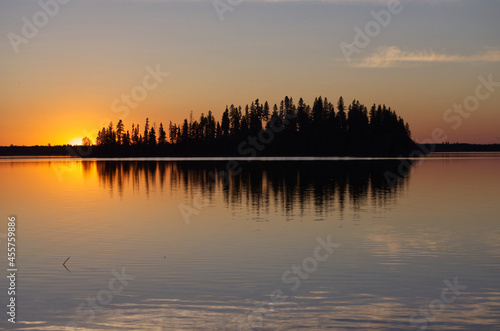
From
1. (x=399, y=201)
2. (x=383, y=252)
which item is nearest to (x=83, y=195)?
(x=399, y=201)

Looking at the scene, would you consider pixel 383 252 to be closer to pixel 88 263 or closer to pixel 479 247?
pixel 479 247

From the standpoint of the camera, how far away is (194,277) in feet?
73.2

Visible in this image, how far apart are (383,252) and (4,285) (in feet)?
50.4

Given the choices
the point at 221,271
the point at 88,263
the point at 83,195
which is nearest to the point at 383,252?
the point at 221,271

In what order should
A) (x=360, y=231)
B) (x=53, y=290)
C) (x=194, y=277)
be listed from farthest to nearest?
(x=360, y=231) → (x=194, y=277) → (x=53, y=290)

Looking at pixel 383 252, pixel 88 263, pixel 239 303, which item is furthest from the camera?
pixel 383 252

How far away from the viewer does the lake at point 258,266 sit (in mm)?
17312

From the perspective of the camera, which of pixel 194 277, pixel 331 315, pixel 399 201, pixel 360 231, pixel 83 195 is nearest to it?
pixel 331 315

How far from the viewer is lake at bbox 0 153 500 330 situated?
17.3 metres

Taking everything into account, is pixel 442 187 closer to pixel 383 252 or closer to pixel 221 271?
pixel 383 252

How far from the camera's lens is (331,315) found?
17.3m

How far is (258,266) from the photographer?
24.2m

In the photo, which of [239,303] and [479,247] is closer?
[239,303]

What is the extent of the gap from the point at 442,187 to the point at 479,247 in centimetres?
3884
